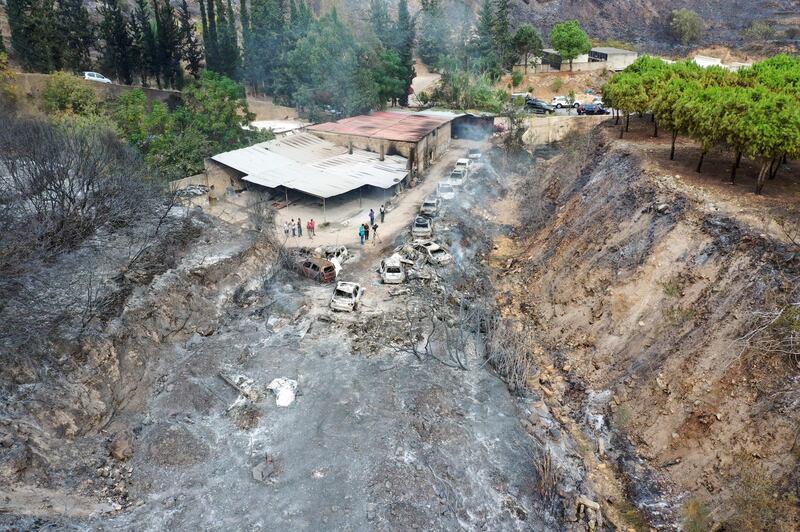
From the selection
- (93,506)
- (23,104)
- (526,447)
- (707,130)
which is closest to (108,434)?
(93,506)

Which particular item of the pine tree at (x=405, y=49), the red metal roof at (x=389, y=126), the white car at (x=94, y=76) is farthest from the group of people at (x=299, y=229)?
the pine tree at (x=405, y=49)

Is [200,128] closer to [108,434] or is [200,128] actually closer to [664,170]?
[108,434]

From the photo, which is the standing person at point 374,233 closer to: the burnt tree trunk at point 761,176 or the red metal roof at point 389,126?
the red metal roof at point 389,126

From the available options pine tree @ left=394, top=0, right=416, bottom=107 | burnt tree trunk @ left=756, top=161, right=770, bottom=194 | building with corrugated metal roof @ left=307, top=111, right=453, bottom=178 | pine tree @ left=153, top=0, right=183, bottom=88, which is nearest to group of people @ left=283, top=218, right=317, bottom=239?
building with corrugated metal roof @ left=307, top=111, right=453, bottom=178

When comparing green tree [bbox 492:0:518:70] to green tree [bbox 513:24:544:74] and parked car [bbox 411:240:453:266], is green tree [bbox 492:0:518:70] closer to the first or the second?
green tree [bbox 513:24:544:74]

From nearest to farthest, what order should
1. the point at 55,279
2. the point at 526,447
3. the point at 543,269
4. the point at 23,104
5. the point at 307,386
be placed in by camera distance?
the point at 526,447 < the point at 307,386 < the point at 55,279 < the point at 543,269 < the point at 23,104
